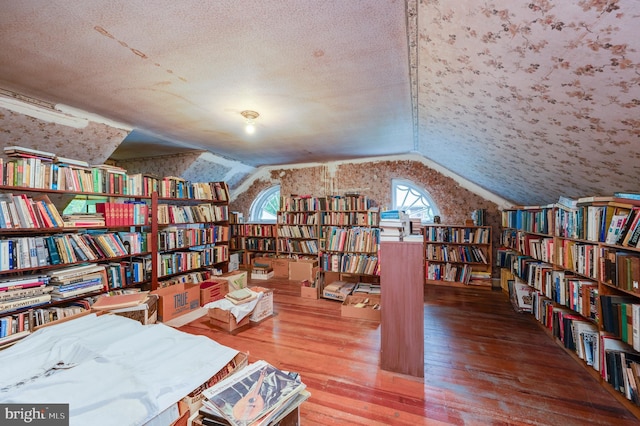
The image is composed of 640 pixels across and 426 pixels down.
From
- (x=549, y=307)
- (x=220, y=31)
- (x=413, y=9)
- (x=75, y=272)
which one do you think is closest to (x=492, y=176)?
(x=549, y=307)

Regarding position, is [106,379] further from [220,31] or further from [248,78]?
[248,78]

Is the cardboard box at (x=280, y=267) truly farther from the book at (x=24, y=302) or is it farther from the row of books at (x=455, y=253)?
the book at (x=24, y=302)

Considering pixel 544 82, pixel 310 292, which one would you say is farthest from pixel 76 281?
pixel 544 82

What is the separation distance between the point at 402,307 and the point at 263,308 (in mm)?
1776

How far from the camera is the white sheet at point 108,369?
0.90m

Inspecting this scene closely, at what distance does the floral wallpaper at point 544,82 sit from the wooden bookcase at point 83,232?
3.26 m

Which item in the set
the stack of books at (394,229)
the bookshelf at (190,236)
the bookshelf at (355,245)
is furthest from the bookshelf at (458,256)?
the bookshelf at (190,236)

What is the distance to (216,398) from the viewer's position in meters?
0.93

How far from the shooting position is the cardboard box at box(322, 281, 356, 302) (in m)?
3.71

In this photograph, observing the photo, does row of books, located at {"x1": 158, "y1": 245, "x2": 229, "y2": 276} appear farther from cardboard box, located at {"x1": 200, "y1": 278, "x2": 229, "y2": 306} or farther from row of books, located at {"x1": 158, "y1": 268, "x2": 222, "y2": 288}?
cardboard box, located at {"x1": 200, "y1": 278, "x2": 229, "y2": 306}

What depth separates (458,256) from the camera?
174 inches

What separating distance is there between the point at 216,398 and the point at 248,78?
2050 millimetres

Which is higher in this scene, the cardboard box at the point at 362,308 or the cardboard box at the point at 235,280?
the cardboard box at the point at 235,280

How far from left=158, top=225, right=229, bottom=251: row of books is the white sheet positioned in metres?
2.00
